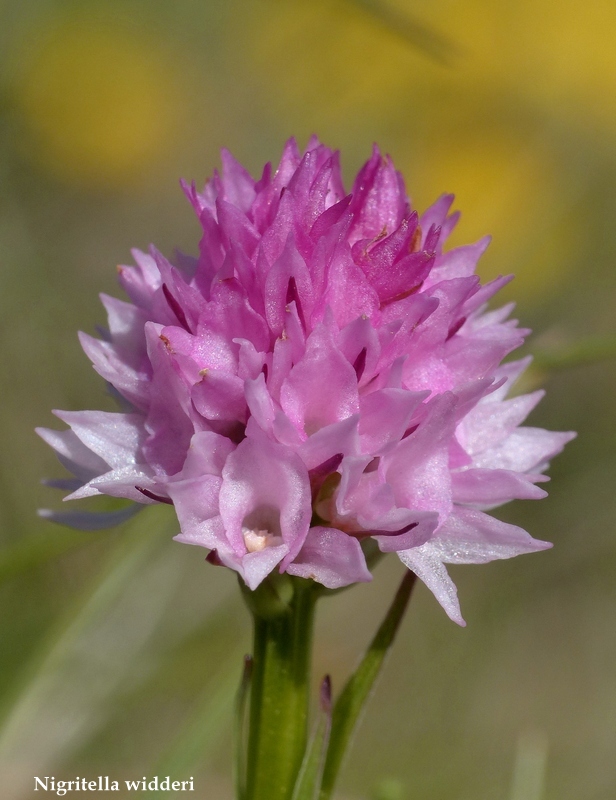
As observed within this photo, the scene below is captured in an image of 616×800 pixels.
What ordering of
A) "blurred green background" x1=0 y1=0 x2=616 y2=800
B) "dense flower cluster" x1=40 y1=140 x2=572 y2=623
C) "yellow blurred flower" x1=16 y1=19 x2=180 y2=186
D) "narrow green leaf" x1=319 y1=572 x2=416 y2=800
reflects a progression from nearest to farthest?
"dense flower cluster" x1=40 y1=140 x2=572 y2=623
"narrow green leaf" x1=319 y1=572 x2=416 y2=800
"blurred green background" x1=0 y1=0 x2=616 y2=800
"yellow blurred flower" x1=16 y1=19 x2=180 y2=186

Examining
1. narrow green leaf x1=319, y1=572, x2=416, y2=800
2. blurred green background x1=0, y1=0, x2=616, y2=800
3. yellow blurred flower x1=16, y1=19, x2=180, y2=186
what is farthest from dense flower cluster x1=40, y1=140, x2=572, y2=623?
yellow blurred flower x1=16, y1=19, x2=180, y2=186

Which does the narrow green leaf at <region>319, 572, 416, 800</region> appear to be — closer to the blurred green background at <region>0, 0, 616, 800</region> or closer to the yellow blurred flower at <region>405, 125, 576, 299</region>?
the blurred green background at <region>0, 0, 616, 800</region>

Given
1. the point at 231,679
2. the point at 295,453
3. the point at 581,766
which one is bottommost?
the point at 581,766

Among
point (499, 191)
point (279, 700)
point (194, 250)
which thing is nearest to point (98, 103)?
point (194, 250)

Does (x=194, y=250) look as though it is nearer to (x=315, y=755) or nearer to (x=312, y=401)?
(x=312, y=401)

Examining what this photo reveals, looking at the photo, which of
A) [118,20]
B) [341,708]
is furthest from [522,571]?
[118,20]

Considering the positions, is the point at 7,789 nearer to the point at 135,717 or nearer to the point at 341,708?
the point at 135,717

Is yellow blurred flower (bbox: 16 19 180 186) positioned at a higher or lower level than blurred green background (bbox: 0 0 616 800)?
higher

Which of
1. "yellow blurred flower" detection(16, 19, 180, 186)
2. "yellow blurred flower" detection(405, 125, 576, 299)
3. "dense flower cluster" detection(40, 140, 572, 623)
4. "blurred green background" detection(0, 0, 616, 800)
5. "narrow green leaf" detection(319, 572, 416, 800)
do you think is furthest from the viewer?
"yellow blurred flower" detection(16, 19, 180, 186)
